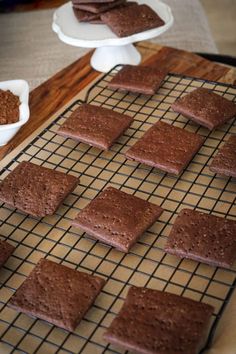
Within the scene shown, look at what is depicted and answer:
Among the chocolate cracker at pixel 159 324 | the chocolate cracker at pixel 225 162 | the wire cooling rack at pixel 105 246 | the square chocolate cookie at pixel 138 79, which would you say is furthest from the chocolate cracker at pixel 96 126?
the chocolate cracker at pixel 159 324

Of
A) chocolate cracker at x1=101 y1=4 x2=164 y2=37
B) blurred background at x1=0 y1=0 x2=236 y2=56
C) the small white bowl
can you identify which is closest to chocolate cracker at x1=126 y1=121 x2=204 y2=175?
the small white bowl

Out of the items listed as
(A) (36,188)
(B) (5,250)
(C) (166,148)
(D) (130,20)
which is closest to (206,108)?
(C) (166,148)

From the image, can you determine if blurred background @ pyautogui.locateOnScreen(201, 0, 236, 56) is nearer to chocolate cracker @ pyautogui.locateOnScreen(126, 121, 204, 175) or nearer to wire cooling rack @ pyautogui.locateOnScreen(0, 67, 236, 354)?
wire cooling rack @ pyautogui.locateOnScreen(0, 67, 236, 354)

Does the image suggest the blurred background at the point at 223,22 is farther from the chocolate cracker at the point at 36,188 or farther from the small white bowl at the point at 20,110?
the chocolate cracker at the point at 36,188

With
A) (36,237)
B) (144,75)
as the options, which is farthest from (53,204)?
(144,75)

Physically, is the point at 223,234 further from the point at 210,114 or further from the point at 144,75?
the point at 144,75
